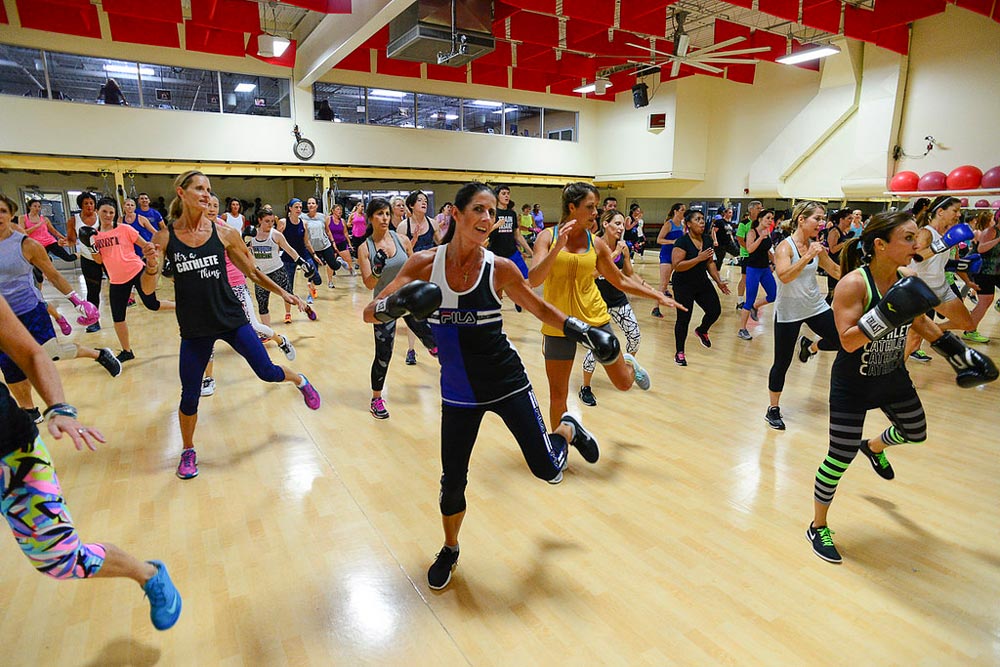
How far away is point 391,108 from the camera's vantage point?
1566cm

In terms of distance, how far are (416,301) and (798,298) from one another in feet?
10.3

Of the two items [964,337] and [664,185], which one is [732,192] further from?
[964,337]

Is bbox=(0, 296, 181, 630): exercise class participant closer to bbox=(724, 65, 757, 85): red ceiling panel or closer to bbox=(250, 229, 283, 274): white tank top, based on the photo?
bbox=(250, 229, 283, 274): white tank top

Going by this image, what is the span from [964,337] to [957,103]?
8.05 metres

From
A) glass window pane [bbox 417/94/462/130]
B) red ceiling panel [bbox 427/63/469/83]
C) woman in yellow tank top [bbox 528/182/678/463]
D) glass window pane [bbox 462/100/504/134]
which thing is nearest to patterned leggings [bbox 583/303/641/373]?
woman in yellow tank top [bbox 528/182/678/463]

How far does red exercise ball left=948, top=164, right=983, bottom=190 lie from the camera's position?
35.8 feet

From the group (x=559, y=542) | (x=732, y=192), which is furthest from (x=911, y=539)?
(x=732, y=192)

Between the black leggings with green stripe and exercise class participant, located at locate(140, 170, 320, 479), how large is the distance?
293 centimetres

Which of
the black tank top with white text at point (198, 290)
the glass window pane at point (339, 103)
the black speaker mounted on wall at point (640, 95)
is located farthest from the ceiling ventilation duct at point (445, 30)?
the black tank top with white text at point (198, 290)

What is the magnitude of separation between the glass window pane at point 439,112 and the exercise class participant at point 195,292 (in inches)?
540

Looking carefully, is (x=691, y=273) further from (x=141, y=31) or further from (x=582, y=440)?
(x=141, y=31)

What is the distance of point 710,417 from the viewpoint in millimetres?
4156

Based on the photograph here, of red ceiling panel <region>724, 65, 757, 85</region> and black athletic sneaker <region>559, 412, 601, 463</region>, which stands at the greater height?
red ceiling panel <region>724, 65, 757, 85</region>

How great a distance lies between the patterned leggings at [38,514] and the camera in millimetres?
1495
